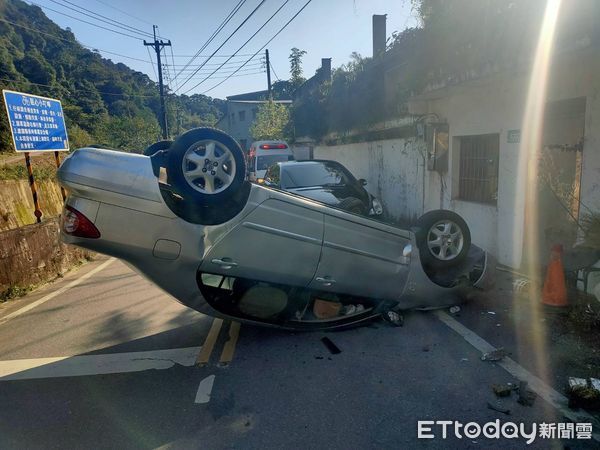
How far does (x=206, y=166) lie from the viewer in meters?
3.36

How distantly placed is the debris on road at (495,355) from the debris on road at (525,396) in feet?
1.77

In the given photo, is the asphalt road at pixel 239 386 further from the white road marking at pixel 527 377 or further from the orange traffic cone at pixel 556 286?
the orange traffic cone at pixel 556 286

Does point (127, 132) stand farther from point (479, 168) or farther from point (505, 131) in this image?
point (505, 131)

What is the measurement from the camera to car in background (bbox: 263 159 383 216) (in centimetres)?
764

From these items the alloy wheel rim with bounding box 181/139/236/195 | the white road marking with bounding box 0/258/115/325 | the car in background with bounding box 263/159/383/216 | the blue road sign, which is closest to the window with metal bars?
the car in background with bounding box 263/159/383/216

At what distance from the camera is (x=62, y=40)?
191ft

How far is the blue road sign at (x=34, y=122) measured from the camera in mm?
8719

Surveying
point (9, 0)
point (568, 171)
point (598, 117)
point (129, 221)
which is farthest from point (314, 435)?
point (9, 0)

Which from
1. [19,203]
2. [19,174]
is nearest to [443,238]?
[19,203]

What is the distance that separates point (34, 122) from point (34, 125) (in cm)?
8

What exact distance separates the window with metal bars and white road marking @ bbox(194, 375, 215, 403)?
5826 mm

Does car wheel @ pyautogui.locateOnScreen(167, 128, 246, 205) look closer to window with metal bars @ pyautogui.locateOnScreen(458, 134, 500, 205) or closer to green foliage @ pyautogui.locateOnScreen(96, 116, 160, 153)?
window with metal bars @ pyautogui.locateOnScreen(458, 134, 500, 205)

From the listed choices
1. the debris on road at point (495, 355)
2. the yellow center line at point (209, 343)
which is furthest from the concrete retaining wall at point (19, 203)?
the debris on road at point (495, 355)

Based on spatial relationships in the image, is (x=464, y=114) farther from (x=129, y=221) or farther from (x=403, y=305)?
(x=129, y=221)
